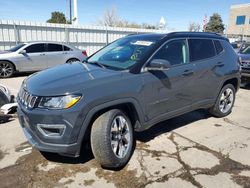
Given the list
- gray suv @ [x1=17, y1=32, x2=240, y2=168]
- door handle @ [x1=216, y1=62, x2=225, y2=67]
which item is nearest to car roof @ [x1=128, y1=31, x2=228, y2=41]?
gray suv @ [x1=17, y1=32, x2=240, y2=168]

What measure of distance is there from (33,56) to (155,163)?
340 inches

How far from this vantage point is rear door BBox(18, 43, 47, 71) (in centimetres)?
1031

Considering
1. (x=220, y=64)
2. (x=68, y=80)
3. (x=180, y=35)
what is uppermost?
(x=180, y=35)

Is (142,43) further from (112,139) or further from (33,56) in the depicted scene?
(33,56)

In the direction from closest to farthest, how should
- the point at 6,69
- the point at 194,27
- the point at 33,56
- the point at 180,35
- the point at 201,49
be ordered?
the point at 180,35 < the point at 201,49 < the point at 6,69 < the point at 33,56 < the point at 194,27

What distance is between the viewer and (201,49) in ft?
14.9

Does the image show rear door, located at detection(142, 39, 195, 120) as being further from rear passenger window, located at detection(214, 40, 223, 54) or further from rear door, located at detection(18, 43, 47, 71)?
rear door, located at detection(18, 43, 47, 71)

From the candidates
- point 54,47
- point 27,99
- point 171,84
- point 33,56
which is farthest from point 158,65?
point 54,47

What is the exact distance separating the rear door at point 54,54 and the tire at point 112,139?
8472 mm

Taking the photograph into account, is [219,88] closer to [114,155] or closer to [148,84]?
[148,84]

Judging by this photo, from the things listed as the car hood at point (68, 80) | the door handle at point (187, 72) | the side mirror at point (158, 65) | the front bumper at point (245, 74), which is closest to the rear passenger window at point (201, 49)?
the door handle at point (187, 72)

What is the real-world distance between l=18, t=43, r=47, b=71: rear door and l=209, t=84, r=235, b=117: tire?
26.0 feet

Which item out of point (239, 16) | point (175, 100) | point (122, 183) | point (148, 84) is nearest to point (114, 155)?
point (122, 183)

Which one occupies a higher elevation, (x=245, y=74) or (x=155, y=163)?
(x=245, y=74)
